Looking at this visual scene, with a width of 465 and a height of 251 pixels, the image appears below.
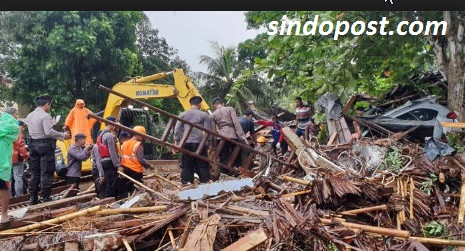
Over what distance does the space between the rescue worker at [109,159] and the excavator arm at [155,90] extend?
10.1 feet

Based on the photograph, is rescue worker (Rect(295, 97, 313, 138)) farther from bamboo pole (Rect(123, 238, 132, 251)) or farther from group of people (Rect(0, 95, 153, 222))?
bamboo pole (Rect(123, 238, 132, 251))

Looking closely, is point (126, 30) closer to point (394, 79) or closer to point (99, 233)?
point (394, 79)

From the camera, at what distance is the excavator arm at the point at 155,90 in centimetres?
959

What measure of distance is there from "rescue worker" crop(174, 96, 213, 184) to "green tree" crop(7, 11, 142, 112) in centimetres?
896

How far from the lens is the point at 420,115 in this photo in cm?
852

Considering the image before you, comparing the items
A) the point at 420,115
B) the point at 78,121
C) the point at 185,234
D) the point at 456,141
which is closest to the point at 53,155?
the point at 78,121

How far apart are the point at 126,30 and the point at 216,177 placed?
35.4 ft

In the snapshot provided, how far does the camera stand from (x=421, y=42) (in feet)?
28.6

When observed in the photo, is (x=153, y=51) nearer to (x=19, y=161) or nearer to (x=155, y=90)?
(x=155, y=90)

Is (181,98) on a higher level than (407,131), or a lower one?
higher

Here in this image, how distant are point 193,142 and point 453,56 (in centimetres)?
524

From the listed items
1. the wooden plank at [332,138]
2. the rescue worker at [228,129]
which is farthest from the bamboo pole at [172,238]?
the wooden plank at [332,138]

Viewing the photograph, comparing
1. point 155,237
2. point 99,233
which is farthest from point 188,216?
point 99,233

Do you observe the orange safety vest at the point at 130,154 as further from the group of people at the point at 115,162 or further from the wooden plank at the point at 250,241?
the wooden plank at the point at 250,241
